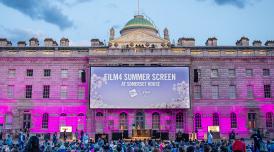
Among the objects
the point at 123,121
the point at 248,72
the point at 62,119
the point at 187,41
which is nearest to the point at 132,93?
the point at 123,121

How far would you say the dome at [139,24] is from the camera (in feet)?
205

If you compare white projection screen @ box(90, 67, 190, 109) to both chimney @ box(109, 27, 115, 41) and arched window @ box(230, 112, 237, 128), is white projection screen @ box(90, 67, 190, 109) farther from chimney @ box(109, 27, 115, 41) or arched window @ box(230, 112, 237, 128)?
chimney @ box(109, 27, 115, 41)

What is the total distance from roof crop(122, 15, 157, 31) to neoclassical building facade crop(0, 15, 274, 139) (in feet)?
22.9

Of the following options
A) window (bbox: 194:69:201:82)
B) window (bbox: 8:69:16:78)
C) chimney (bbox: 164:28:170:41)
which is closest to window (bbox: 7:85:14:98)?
window (bbox: 8:69:16:78)

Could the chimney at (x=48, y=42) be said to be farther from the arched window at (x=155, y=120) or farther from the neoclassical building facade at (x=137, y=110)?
the arched window at (x=155, y=120)

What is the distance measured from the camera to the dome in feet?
205

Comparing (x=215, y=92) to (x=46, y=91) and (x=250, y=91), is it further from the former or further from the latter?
(x=46, y=91)

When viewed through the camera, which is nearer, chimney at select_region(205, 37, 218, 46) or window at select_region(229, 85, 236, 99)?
window at select_region(229, 85, 236, 99)

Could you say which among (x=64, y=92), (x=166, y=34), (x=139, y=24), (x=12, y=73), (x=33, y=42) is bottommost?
(x=64, y=92)

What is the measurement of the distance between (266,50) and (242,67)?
4.33m

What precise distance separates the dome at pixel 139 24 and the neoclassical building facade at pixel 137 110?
691 cm

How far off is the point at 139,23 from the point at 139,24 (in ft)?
1.22

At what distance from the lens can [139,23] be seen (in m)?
63.0

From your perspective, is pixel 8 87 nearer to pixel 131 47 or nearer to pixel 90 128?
pixel 90 128
